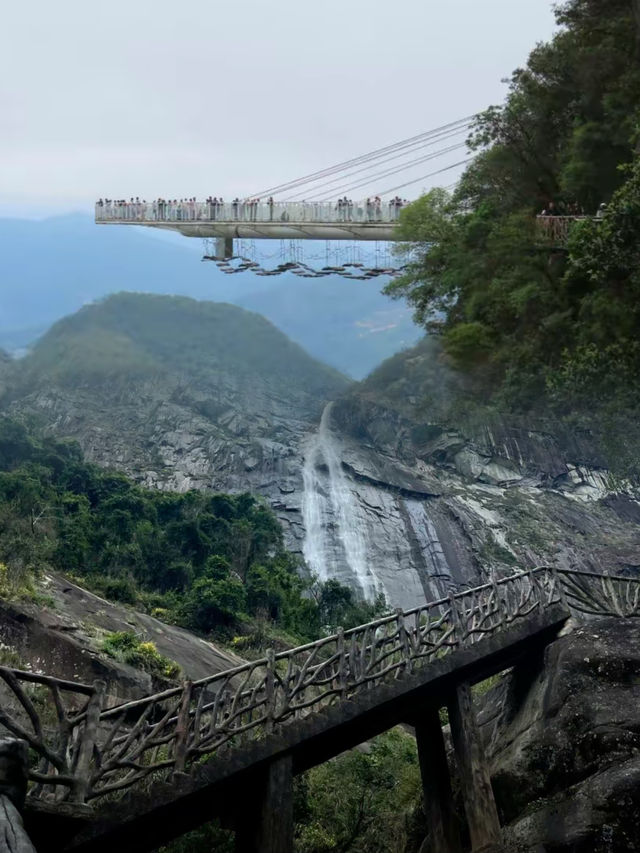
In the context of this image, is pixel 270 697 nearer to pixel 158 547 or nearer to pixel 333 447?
pixel 158 547

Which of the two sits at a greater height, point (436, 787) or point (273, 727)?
point (273, 727)

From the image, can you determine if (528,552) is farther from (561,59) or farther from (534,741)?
(534,741)

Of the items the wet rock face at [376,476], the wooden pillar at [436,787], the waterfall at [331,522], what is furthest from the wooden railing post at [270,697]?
the waterfall at [331,522]

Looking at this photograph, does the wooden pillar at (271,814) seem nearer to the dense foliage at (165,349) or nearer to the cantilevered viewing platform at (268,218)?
the cantilevered viewing platform at (268,218)

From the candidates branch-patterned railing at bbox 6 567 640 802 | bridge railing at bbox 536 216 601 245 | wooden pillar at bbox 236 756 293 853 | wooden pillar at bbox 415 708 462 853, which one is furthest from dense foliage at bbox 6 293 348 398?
wooden pillar at bbox 236 756 293 853

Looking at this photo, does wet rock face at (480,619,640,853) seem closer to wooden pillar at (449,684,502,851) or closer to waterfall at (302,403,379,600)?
wooden pillar at (449,684,502,851)

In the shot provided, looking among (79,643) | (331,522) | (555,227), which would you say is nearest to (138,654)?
(79,643)

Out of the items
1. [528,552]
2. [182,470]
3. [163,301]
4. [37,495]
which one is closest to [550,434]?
[528,552]
